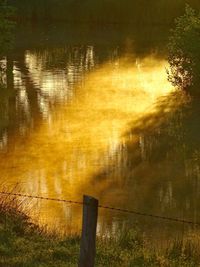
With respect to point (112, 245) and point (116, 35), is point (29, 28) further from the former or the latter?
point (112, 245)

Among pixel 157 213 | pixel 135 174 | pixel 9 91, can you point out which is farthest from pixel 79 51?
pixel 157 213

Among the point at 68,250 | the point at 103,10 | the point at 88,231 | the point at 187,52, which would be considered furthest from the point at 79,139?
the point at 103,10

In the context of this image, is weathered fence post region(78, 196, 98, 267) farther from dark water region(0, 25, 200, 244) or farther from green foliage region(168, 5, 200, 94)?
green foliage region(168, 5, 200, 94)

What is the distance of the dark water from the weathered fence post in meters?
6.19

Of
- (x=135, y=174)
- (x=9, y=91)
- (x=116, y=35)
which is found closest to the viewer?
(x=135, y=174)

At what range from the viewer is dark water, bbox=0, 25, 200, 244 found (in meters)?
16.8

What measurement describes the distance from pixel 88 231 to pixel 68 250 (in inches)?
109

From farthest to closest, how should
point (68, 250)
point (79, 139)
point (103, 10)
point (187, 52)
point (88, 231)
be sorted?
point (103, 10)
point (187, 52)
point (79, 139)
point (68, 250)
point (88, 231)

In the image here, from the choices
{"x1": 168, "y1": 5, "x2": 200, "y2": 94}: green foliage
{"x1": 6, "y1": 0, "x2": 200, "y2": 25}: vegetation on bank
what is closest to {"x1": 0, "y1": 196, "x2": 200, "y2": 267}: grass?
{"x1": 168, "y1": 5, "x2": 200, "y2": 94}: green foliage

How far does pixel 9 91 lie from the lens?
1307 inches

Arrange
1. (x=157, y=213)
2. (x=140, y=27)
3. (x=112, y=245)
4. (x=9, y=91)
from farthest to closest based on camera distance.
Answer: (x=140, y=27) < (x=9, y=91) < (x=157, y=213) < (x=112, y=245)

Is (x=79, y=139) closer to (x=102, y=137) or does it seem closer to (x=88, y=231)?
(x=102, y=137)

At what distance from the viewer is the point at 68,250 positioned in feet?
35.6

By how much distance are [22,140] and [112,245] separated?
12.4 m
